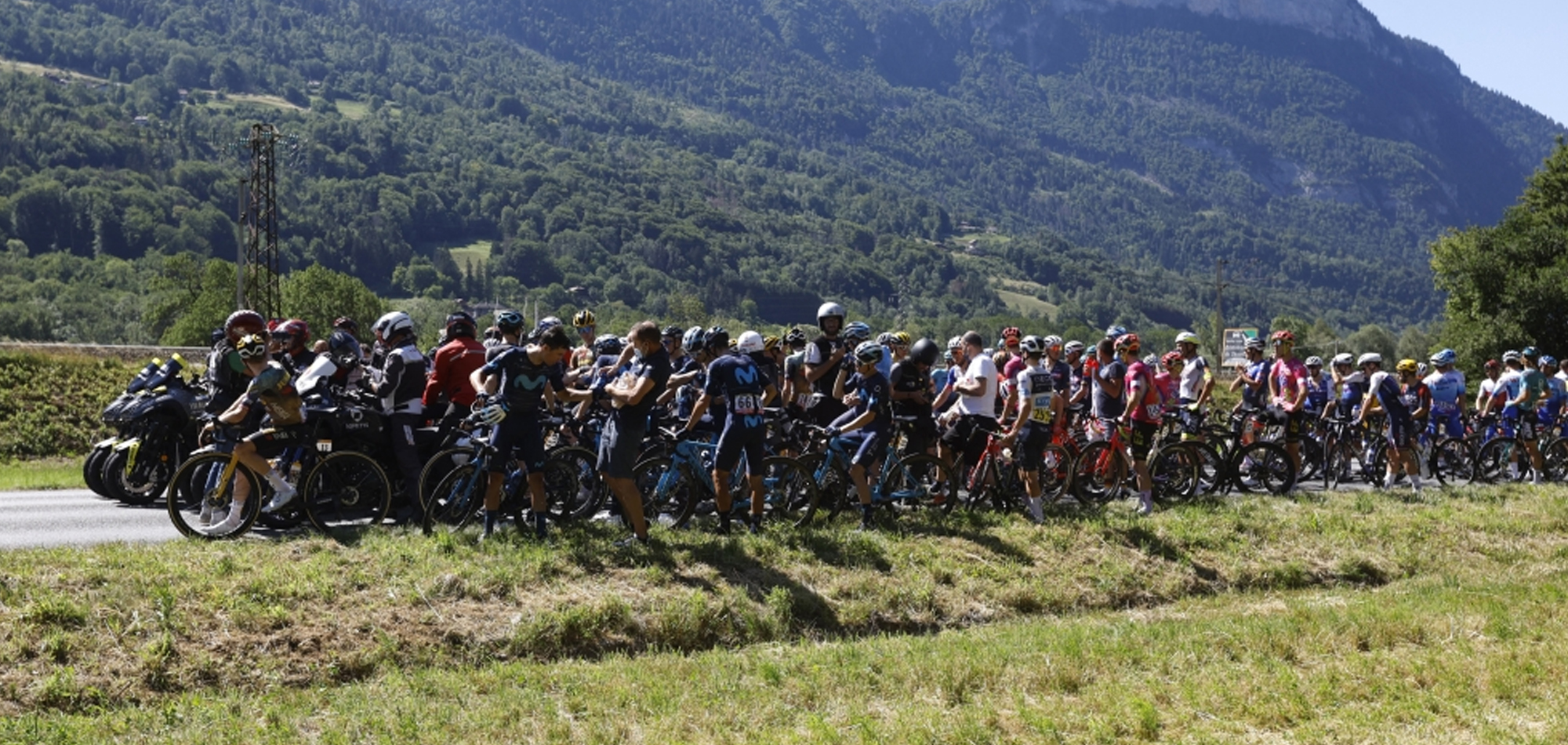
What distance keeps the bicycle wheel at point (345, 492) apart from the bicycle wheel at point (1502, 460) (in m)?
16.2

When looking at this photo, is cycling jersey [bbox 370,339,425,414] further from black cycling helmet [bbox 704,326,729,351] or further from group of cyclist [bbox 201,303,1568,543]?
black cycling helmet [bbox 704,326,729,351]

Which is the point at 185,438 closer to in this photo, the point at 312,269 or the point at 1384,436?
the point at 1384,436

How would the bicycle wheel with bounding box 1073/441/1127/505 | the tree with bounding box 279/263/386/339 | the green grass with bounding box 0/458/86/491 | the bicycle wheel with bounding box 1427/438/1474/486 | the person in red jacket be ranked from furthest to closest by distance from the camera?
the tree with bounding box 279/263/386/339 → the bicycle wheel with bounding box 1427/438/1474/486 → the green grass with bounding box 0/458/86/491 → the bicycle wheel with bounding box 1073/441/1127/505 → the person in red jacket

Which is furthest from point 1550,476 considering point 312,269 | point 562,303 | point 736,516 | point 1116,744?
point 562,303

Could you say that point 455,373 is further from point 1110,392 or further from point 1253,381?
point 1253,381

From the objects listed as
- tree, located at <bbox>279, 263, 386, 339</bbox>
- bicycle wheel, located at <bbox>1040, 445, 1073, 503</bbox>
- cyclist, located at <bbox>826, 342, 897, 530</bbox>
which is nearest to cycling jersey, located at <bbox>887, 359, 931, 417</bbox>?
cyclist, located at <bbox>826, 342, 897, 530</bbox>

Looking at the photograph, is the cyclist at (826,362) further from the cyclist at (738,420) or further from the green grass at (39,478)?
the green grass at (39,478)

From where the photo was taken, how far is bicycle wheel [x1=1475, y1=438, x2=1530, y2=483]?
19094mm

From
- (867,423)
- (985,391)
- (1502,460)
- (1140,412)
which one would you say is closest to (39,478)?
(867,423)

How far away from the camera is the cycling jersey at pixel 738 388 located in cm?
1106

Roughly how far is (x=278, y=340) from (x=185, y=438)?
55.3 inches

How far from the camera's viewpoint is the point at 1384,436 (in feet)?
57.8

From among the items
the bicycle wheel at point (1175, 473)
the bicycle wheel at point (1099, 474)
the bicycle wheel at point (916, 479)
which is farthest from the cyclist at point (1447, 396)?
the bicycle wheel at point (916, 479)

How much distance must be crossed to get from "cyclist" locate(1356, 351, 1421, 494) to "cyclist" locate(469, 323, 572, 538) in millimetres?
11682
